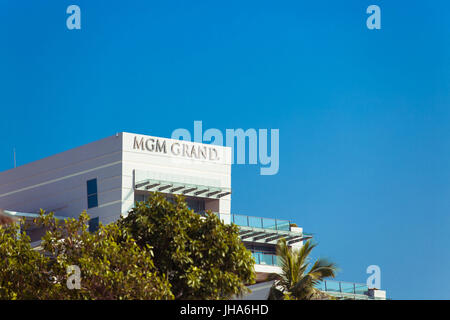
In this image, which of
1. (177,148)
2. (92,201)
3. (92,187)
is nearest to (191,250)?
(92,201)

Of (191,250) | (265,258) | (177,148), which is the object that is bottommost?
(191,250)

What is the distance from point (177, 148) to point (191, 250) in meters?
27.2

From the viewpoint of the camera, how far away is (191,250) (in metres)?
38.5

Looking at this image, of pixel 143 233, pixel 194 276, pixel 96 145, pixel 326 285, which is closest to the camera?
pixel 194 276

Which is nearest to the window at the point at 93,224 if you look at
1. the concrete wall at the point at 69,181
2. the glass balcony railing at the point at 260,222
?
the concrete wall at the point at 69,181

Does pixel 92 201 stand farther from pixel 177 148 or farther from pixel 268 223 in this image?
pixel 268 223

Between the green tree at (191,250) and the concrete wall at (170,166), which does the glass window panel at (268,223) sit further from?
the green tree at (191,250)

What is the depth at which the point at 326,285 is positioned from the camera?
56719 mm
